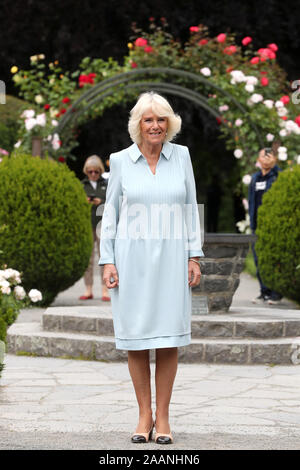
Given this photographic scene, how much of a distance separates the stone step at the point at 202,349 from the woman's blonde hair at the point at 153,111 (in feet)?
9.81

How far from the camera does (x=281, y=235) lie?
10.1 m

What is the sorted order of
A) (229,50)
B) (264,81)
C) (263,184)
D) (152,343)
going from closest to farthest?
(152,343)
(263,184)
(264,81)
(229,50)

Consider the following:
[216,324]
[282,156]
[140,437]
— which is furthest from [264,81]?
[140,437]

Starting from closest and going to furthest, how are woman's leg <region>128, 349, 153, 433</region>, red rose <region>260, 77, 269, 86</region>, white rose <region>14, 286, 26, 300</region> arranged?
woman's leg <region>128, 349, 153, 433</region> < white rose <region>14, 286, 26, 300</region> < red rose <region>260, 77, 269, 86</region>

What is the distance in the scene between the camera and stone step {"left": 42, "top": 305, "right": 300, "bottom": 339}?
7.71 meters

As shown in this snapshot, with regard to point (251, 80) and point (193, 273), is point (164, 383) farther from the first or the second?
point (251, 80)

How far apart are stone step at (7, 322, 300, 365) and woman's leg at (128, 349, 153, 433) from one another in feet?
8.88

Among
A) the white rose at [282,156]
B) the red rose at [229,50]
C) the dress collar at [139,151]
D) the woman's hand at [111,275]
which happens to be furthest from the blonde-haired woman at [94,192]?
the woman's hand at [111,275]

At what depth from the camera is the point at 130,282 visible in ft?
15.3

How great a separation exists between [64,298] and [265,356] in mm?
4898

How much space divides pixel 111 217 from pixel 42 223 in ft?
18.8

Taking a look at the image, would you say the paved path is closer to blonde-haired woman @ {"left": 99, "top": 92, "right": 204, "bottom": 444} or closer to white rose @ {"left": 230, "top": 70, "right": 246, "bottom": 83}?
blonde-haired woman @ {"left": 99, "top": 92, "right": 204, "bottom": 444}

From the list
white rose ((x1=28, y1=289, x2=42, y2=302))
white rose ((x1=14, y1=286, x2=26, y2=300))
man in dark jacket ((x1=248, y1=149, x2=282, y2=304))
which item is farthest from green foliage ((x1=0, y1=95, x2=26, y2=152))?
white rose ((x1=14, y1=286, x2=26, y2=300))

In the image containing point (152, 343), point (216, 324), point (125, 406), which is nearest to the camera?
point (152, 343)
